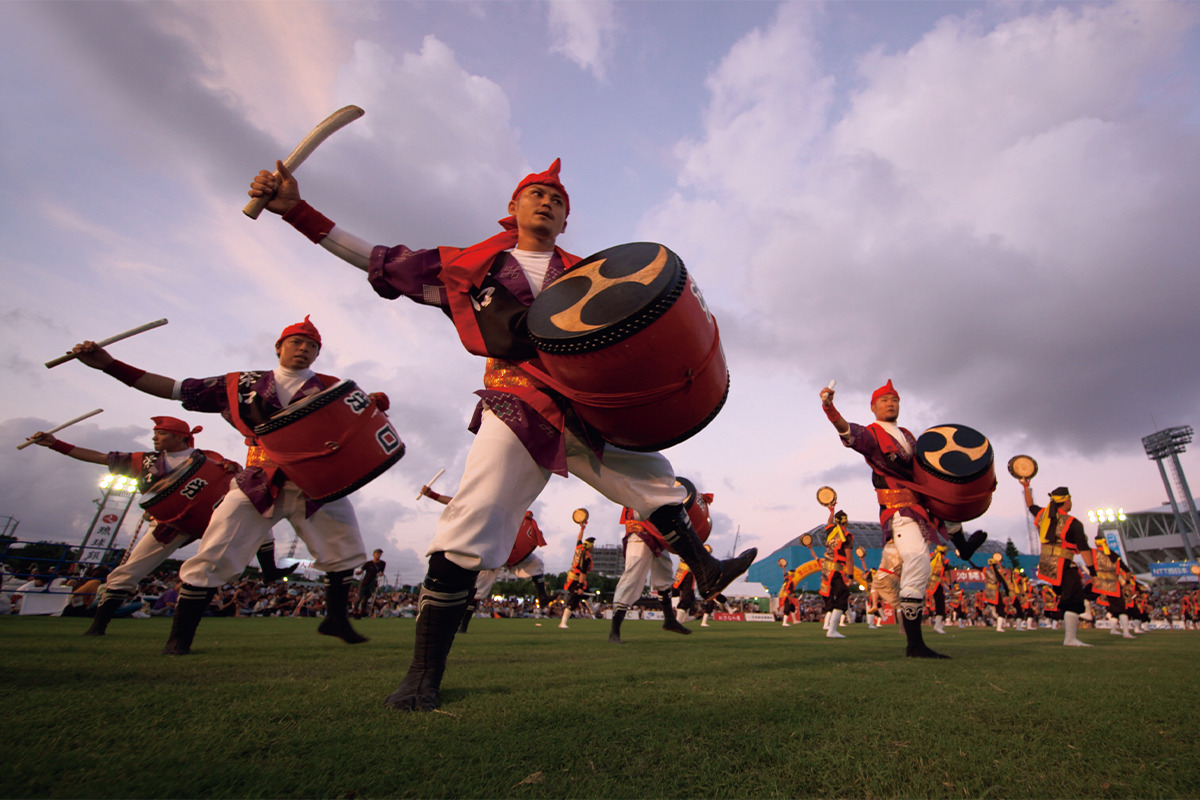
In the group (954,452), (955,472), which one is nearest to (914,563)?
(955,472)

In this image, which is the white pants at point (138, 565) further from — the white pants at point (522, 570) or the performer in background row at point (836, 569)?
the performer in background row at point (836, 569)

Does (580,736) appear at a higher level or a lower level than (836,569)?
lower

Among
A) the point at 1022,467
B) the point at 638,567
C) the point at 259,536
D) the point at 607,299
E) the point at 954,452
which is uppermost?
the point at 1022,467

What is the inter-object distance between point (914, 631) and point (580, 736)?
464cm

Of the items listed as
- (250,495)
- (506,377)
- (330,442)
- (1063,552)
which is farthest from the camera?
(1063,552)

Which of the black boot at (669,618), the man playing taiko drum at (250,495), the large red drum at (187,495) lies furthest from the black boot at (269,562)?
the black boot at (669,618)

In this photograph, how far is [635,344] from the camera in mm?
1962

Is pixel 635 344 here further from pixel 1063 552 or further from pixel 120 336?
pixel 1063 552

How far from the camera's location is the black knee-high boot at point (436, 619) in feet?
7.74

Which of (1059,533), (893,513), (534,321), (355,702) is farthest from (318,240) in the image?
(1059,533)

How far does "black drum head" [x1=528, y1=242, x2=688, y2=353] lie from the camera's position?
197cm

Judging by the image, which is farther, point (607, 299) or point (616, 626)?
point (616, 626)

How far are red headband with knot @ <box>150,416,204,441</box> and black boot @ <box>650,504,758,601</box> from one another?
19.3 ft

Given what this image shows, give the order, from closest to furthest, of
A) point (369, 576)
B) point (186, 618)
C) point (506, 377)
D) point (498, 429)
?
point (498, 429), point (506, 377), point (186, 618), point (369, 576)
